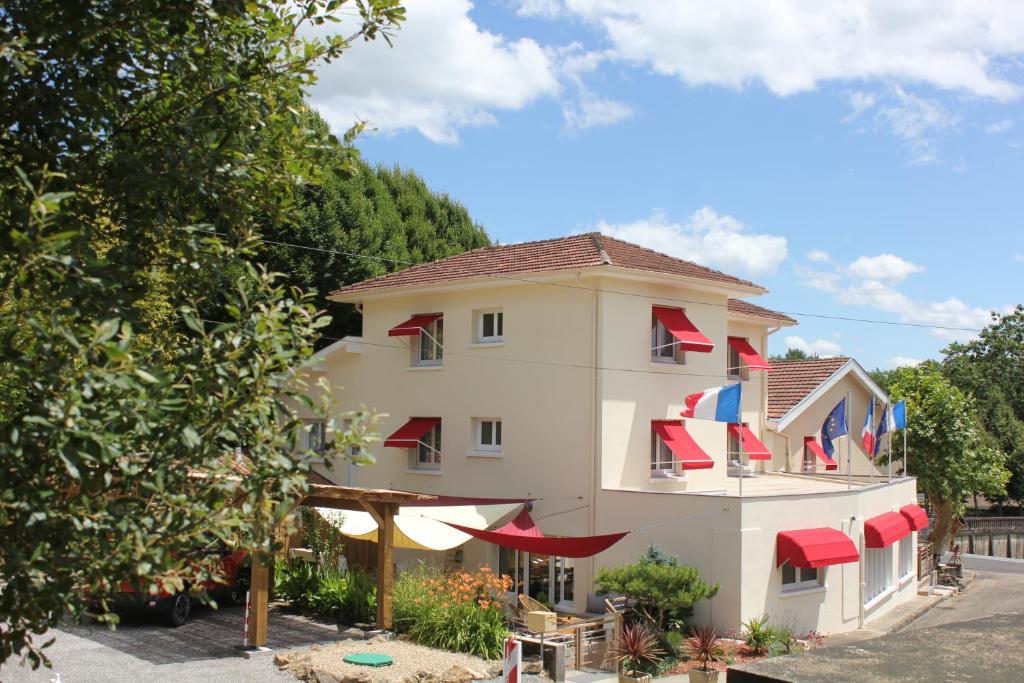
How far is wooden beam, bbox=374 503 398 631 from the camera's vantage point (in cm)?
2053

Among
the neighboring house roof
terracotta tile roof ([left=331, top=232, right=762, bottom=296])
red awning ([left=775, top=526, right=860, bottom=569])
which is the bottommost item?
red awning ([left=775, top=526, right=860, bottom=569])

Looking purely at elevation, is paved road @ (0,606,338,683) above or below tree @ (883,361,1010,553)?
below

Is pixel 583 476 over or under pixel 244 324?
under

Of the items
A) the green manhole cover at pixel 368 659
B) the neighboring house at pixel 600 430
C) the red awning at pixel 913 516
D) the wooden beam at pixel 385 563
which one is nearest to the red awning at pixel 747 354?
the neighboring house at pixel 600 430

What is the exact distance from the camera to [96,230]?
6.14 meters

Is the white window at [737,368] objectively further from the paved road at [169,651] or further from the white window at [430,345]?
the paved road at [169,651]

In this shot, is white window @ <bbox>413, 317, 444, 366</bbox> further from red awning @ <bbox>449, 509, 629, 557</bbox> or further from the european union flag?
the european union flag

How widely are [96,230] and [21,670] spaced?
14.1 metres

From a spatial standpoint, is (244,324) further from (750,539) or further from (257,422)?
(750,539)

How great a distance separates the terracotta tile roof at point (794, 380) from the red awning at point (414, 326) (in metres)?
12.9

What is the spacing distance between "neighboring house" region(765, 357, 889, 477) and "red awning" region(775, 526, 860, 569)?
1001cm

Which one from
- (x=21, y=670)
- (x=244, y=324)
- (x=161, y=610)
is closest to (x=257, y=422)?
(x=244, y=324)

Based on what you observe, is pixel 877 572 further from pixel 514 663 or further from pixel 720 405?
pixel 514 663

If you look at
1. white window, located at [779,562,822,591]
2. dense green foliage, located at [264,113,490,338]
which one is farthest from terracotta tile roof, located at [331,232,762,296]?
white window, located at [779,562,822,591]
